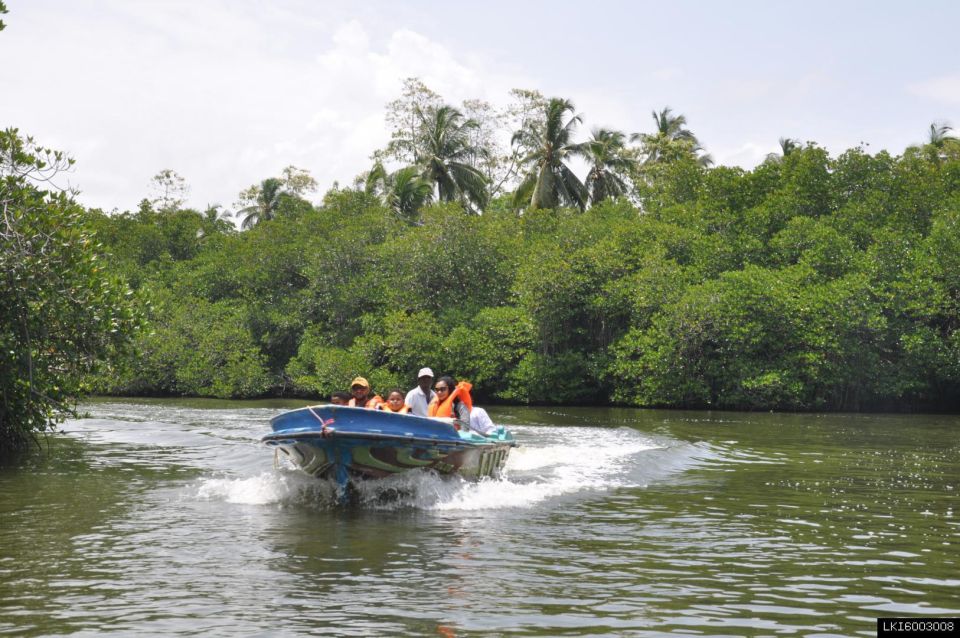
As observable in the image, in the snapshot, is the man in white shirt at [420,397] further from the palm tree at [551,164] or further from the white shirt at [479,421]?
the palm tree at [551,164]

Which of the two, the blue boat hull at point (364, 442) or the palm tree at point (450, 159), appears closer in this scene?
the blue boat hull at point (364, 442)

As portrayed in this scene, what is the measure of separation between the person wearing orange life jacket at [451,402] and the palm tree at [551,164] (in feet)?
86.6

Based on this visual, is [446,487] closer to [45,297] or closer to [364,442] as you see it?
[364,442]

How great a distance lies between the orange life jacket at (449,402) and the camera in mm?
11289

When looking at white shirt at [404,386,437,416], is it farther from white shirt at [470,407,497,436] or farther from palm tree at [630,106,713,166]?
palm tree at [630,106,713,166]

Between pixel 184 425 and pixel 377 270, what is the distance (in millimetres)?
14760

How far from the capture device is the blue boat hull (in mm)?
9453

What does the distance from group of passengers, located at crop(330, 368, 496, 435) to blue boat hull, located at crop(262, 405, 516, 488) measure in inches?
41.8

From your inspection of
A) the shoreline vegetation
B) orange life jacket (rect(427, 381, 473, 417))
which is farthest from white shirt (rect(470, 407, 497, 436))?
the shoreline vegetation

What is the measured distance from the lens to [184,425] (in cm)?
2148

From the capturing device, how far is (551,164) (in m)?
38.4

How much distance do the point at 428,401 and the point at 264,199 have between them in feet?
152

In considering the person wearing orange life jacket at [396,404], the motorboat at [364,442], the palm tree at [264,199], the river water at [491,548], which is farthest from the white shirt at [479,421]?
the palm tree at [264,199]

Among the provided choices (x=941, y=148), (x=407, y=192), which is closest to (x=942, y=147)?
(x=941, y=148)
